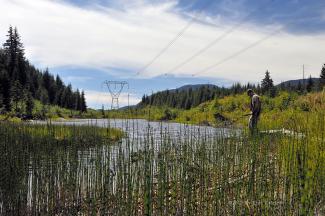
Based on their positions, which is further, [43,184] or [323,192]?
[43,184]

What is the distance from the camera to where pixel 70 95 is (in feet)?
378

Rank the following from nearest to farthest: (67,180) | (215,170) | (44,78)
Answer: (67,180) → (215,170) → (44,78)

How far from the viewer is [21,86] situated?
69.0 metres

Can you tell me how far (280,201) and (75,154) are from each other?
422 centimetres

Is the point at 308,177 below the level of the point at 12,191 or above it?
above

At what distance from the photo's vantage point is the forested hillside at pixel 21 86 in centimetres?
6369

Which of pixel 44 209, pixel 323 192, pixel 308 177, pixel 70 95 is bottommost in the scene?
pixel 44 209

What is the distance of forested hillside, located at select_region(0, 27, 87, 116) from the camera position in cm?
6369

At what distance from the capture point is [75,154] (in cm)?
830

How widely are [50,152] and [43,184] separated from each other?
84 cm

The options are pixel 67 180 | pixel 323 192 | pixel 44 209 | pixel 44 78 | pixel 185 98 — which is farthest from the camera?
pixel 185 98

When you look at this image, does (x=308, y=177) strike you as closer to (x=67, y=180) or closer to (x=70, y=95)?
(x=67, y=180)

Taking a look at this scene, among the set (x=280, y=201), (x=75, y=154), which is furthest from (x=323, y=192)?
(x=75, y=154)

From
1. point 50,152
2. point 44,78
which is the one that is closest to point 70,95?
point 44,78
